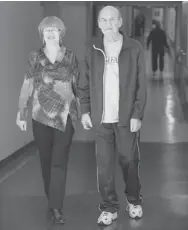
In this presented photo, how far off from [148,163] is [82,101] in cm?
202

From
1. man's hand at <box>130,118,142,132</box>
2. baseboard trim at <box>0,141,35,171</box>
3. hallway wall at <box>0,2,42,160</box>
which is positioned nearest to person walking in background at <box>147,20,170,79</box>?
hallway wall at <box>0,2,42,160</box>

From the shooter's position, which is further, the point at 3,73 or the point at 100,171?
the point at 3,73

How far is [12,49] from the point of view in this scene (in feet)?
17.3

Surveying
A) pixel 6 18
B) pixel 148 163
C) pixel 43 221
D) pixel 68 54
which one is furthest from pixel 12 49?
pixel 43 221

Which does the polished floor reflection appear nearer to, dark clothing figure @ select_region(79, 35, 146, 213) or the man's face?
dark clothing figure @ select_region(79, 35, 146, 213)

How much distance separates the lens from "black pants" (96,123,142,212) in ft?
10.0

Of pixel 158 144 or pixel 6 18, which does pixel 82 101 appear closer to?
pixel 6 18

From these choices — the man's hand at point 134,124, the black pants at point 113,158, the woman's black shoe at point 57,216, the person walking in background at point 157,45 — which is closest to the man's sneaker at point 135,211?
the black pants at point 113,158

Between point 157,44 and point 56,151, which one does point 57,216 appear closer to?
point 56,151

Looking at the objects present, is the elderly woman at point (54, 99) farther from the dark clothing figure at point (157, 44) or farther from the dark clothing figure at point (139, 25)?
the dark clothing figure at point (139, 25)

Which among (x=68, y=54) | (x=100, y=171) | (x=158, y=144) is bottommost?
(x=158, y=144)

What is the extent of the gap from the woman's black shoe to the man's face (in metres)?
1.20

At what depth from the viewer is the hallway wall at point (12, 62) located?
4883 millimetres

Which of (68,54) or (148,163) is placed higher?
(68,54)
